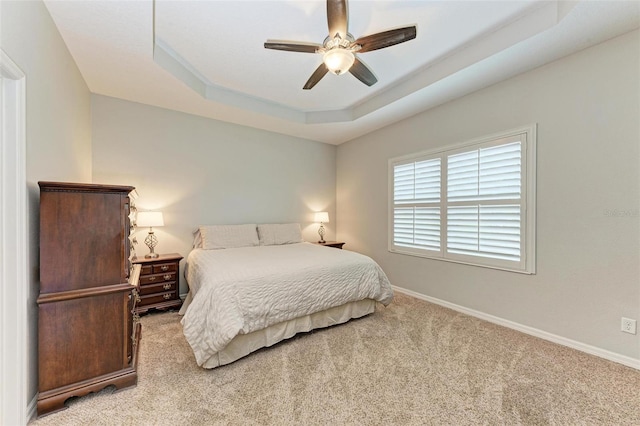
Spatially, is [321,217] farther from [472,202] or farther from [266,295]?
[266,295]

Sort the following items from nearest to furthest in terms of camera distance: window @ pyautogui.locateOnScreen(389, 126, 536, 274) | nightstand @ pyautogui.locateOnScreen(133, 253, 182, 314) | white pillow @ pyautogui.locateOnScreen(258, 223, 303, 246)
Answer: window @ pyautogui.locateOnScreen(389, 126, 536, 274)
nightstand @ pyautogui.locateOnScreen(133, 253, 182, 314)
white pillow @ pyautogui.locateOnScreen(258, 223, 303, 246)

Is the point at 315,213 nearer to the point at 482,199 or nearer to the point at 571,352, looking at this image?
the point at 482,199

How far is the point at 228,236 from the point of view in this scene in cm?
366

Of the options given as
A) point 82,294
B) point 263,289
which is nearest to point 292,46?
point 263,289

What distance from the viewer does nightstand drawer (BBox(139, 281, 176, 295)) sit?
118 inches

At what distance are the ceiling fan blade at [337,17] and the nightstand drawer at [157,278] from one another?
10.1 feet

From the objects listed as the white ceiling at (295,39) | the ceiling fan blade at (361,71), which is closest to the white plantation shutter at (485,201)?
the white ceiling at (295,39)

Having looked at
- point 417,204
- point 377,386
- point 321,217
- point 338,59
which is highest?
point 338,59

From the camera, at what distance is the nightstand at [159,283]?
3.00 metres

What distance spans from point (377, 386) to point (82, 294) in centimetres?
206

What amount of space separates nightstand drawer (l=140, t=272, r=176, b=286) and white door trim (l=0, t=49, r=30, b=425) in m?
1.59

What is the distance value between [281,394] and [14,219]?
1.86 metres

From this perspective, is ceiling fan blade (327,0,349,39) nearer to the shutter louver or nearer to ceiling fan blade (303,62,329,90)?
ceiling fan blade (303,62,329,90)

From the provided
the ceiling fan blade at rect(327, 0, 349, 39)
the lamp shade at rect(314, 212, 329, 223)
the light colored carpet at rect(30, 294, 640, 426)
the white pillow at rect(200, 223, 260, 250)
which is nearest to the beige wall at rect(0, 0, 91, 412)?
the light colored carpet at rect(30, 294, 640, 426)
